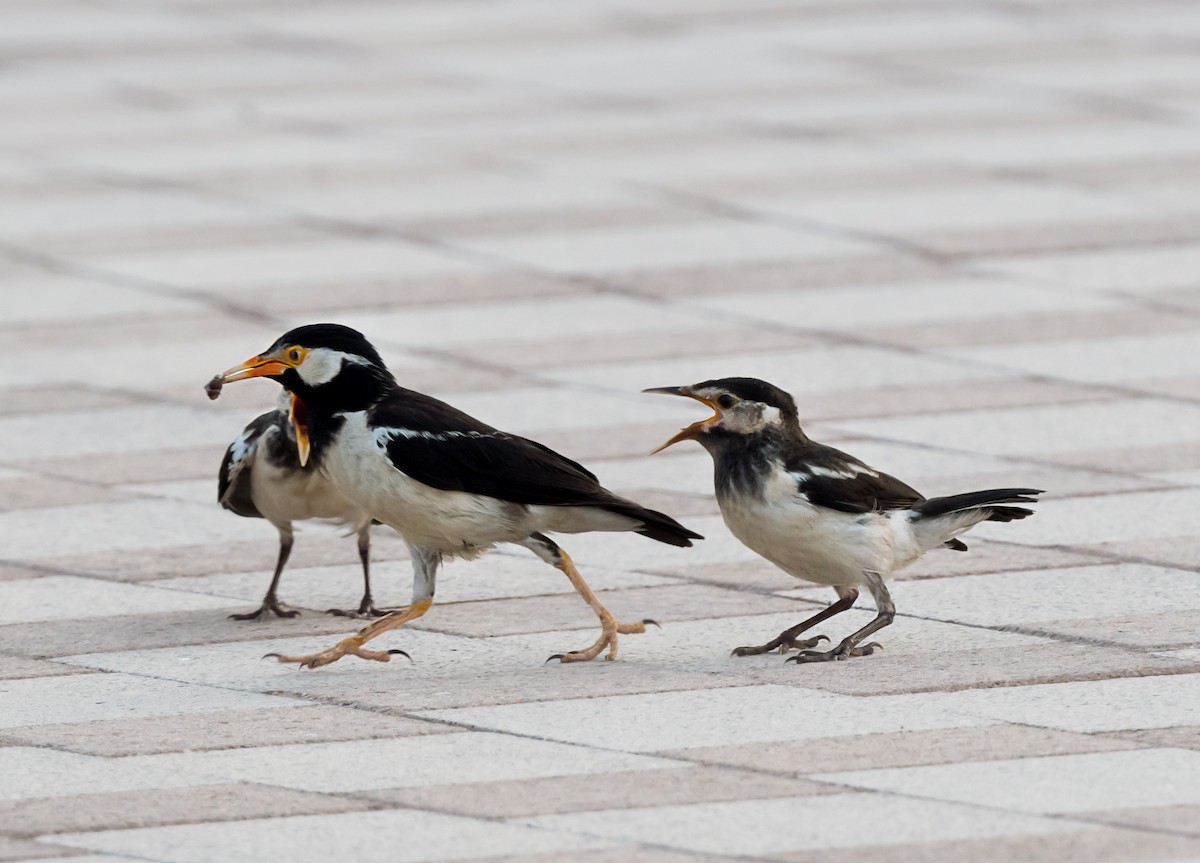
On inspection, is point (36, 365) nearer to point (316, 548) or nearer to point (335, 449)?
point (316, 548)

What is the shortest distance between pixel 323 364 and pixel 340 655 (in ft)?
2.93

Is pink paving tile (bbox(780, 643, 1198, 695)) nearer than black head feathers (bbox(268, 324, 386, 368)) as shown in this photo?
Yes

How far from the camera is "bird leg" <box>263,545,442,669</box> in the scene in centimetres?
675

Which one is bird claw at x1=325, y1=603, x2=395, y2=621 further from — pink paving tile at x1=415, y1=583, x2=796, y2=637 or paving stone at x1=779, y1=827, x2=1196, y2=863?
paving stone at x1=779, y1=827, x2=1196, y2=863

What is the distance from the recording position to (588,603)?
6.87 metres

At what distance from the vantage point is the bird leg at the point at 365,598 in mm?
7496

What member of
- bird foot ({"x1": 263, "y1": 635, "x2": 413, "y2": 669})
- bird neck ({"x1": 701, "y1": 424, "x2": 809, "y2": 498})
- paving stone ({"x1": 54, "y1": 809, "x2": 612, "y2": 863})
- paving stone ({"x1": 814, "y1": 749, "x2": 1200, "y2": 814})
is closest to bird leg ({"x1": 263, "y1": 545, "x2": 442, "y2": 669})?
bird foot ({"x1": 263, "y1": 635, "x2": 413, "y2": 669})

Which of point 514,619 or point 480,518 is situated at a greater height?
point 480,518

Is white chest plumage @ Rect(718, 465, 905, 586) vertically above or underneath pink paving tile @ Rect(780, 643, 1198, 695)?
above

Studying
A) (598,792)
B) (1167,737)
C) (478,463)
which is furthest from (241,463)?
(1167,737)

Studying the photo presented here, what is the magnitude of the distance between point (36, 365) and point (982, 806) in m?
6.71

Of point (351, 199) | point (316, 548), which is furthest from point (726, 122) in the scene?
point (316, 548)

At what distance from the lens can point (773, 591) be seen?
7633mm

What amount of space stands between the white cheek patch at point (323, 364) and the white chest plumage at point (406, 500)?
15 centimetres
